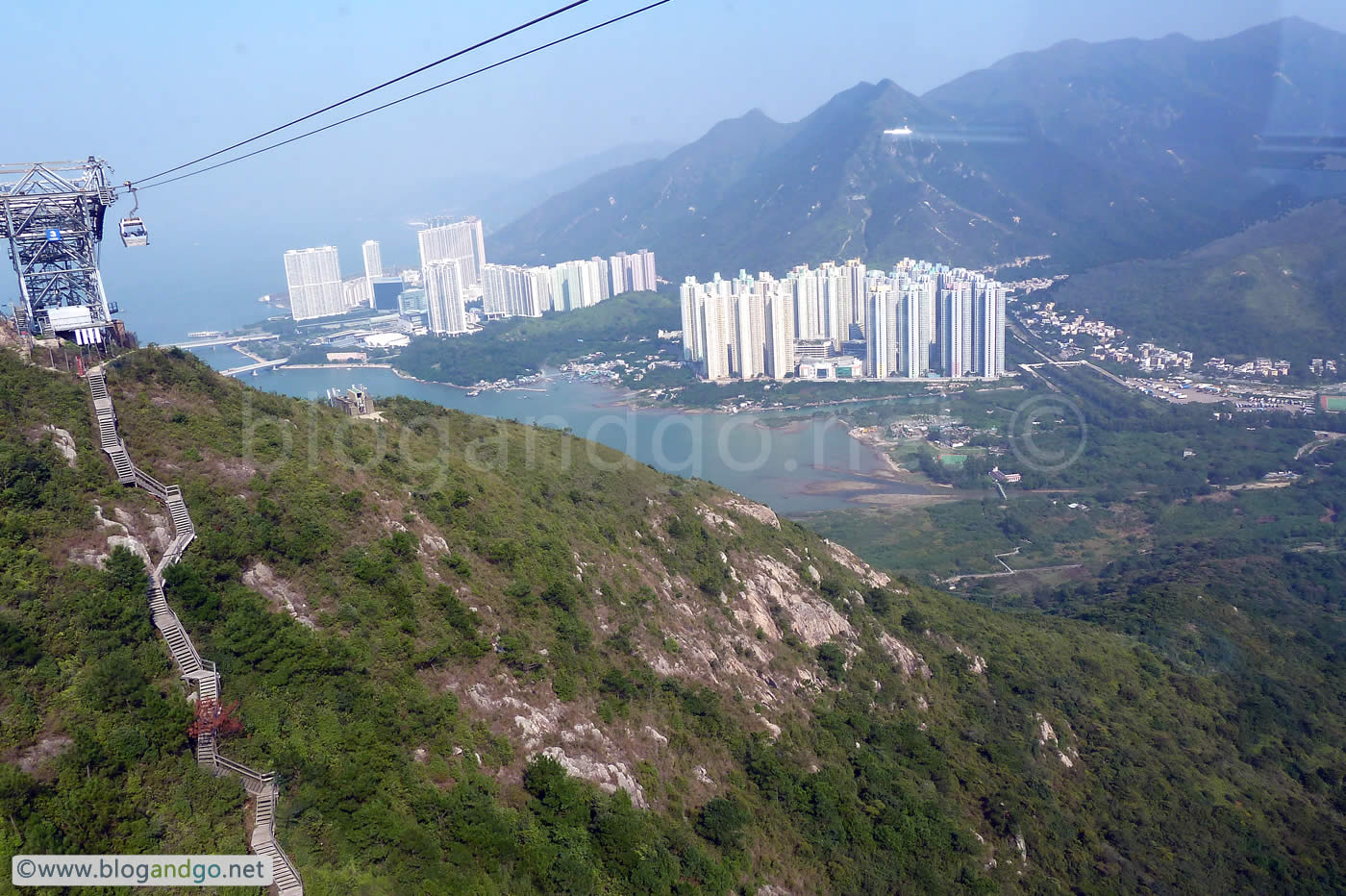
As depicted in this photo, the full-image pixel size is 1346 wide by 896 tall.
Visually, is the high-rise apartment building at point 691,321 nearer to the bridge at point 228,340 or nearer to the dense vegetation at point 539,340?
the dense vegetation at point 539,340

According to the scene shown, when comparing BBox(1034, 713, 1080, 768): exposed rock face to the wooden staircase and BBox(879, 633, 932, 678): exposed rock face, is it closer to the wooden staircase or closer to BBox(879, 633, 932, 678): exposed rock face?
BBox(879, 633, 932, 678): exposed rock face

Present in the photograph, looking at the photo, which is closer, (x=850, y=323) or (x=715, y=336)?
(x=715, y=336)

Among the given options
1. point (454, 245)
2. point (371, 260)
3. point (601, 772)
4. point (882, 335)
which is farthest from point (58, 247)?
point (371, 260)

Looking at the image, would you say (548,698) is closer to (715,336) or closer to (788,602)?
(788,602)

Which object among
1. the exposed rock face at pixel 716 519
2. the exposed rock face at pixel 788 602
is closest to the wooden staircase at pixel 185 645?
the exposed rock face at pixel 788 602

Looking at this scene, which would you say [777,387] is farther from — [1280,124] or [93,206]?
[1280,124]

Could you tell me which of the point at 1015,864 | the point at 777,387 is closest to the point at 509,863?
the point at 1015,864
